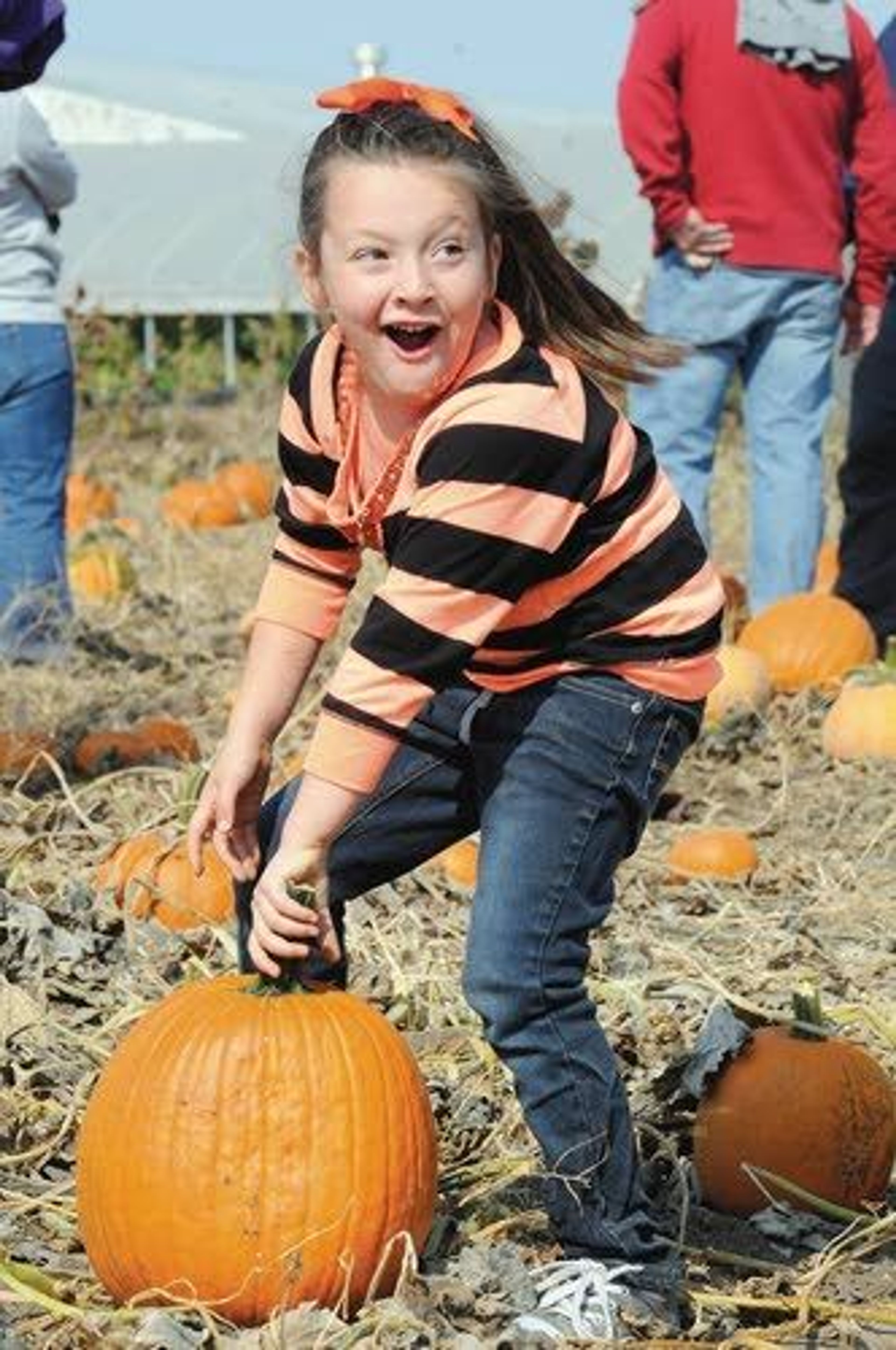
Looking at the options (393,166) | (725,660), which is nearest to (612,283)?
(393,166)

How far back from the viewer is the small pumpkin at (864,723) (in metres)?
6.30

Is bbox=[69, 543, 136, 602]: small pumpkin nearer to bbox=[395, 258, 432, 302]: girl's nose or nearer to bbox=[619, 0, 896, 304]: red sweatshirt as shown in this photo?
bbox=[619, 0, 896, 304]: red sweatshirt

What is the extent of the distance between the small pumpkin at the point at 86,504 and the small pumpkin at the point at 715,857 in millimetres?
5104

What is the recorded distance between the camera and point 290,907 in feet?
9.34

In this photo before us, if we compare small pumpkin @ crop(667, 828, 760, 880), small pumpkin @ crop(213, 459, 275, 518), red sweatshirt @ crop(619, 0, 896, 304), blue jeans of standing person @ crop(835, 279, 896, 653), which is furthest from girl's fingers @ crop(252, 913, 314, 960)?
small pumpkin @ crop(213, 459, 275, 518)

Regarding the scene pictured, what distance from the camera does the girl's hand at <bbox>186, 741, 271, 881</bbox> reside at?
324 cm

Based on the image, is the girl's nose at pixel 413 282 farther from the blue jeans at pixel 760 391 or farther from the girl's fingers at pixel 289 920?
the blue jeans at pixel 760 391

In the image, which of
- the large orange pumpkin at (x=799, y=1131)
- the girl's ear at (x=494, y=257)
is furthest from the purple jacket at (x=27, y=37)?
the large orange pumpkin at (x=799, y=1131)

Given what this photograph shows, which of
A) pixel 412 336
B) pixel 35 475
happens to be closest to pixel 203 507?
pixel 35 475

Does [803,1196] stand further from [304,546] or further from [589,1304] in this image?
[304,546]

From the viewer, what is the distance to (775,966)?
175 inches

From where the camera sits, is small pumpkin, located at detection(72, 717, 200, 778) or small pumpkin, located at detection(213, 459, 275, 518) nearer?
small pumpkin, located at detection(72, 717, 200, 778)

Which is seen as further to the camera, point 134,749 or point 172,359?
point 172,359

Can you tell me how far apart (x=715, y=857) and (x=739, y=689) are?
4.25 ft
